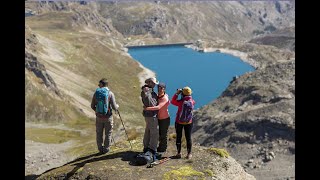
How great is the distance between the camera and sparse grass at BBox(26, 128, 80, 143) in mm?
79438

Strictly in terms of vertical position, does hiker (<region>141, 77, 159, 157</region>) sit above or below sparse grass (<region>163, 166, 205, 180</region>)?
above

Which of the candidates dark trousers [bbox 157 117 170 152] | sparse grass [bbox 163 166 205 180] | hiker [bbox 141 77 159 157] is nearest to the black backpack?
hiker [bbox 141 77 159 157]

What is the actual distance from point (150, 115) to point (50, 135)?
70504mm

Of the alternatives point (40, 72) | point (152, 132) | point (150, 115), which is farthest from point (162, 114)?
point (40, 72)

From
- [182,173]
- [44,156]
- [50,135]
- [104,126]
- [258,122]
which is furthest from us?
[50,135]

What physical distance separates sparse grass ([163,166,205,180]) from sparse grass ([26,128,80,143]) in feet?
210

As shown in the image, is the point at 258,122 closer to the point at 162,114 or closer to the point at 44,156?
the point at 44,156

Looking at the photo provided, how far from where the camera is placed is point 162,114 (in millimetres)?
18266

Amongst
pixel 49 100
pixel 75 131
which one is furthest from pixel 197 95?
pixel 75 131

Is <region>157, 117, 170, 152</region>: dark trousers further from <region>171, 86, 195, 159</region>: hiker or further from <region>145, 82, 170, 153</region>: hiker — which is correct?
<region>171, 86, 195, 159</region>: hiker

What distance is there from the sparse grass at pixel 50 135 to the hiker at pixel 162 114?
2448 inches

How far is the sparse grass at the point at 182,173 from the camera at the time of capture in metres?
17.0

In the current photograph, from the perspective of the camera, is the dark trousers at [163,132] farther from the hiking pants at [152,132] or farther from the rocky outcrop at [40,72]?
the rocky outcrop at [40,72]
